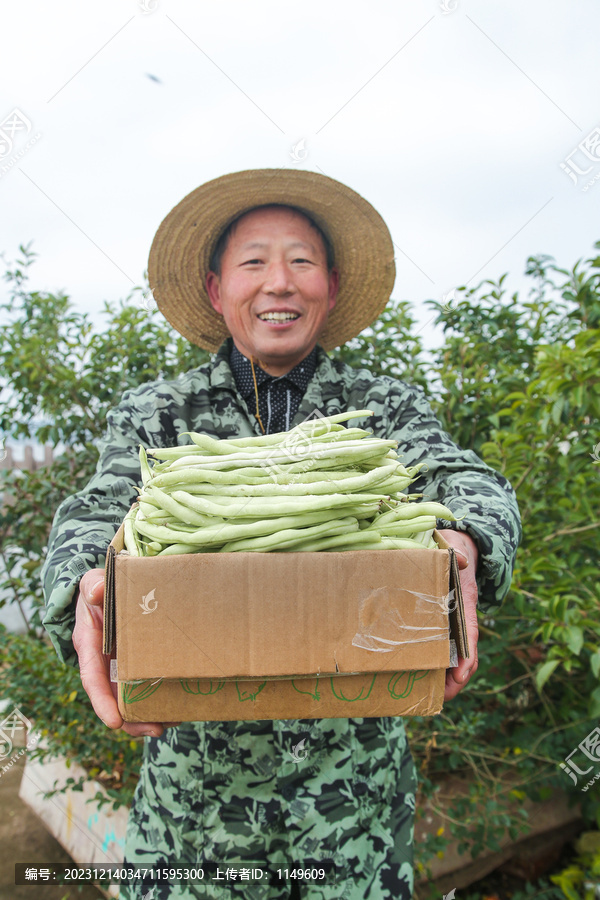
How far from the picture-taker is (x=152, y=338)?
3.26 m

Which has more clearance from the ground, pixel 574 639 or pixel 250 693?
pixel 250 693

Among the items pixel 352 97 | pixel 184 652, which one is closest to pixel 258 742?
pixel 184 652

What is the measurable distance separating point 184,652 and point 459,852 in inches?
99.4

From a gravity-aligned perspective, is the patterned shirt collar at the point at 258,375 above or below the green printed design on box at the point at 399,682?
above

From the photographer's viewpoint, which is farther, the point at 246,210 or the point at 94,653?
the point at 246,210

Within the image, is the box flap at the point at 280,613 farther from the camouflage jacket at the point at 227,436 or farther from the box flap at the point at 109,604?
the camouflage jacket at the point at 227,436

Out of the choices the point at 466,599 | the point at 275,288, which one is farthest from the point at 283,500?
the point at 275,288

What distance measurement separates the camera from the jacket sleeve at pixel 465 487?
1.47 metres

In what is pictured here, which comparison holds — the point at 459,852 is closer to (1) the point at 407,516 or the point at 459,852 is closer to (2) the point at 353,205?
(1) the point at 407,516

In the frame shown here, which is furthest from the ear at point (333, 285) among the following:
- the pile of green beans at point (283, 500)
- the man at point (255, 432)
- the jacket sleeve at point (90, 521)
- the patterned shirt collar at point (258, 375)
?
the pile of green beans at point (283, 500)

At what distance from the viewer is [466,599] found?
4.60 ft

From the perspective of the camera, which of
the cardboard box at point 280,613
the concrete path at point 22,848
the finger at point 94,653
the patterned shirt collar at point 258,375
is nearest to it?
the cardboard box at point 280,613

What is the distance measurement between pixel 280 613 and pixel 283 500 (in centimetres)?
21

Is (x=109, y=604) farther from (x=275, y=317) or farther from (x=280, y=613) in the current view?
(x=275, y=317)
